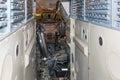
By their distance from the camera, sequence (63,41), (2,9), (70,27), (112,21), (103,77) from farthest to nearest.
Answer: (63,41) → (70,27) → (103,77) → (112,21) → (2,9)

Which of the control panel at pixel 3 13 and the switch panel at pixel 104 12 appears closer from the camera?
the control panel at pixel 3 13

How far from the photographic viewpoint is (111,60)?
1.49 meters

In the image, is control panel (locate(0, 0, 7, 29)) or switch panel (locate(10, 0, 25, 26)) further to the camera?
switch panel (locate(10, 0, 25, 26))

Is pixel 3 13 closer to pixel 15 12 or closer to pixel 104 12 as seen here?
pixel 15 12

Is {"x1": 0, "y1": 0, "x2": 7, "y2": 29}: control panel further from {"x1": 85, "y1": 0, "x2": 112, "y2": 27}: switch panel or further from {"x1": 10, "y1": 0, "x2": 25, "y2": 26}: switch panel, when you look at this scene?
{"x1": 85, "y1": 0, "x2": 112, "y2": 27}: switch panel

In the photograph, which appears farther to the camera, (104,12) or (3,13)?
(104,12)

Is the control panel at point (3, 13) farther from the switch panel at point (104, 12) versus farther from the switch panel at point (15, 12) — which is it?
the switch panel at point (104, 12)

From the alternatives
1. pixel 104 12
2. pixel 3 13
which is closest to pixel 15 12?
pixel 3 13

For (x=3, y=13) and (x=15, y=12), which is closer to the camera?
(x=3, y=13)

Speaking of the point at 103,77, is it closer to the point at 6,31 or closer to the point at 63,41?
the point at 6,31

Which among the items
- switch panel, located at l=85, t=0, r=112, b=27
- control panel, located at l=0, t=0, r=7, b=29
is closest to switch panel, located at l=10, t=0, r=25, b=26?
control panel, located at l=0, t=0, r=7, b=29

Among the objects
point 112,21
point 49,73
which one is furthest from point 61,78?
point 112,21

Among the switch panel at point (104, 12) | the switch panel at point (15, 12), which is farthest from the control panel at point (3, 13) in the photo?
the switch panel at point (104, 12)

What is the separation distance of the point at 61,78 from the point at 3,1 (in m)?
3.16
